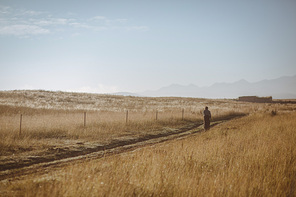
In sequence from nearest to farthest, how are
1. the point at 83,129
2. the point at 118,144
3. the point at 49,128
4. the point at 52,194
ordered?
the point at 52,194 < the point at 118,144 < the point at 49,128 < the point at 83,129

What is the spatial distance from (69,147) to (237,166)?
28.5 ft

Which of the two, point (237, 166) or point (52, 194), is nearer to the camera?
point (52, 194)

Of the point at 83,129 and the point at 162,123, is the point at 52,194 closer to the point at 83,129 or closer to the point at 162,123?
the point at 83,129

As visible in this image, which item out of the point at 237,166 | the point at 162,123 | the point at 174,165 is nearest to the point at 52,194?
the point at 174,165

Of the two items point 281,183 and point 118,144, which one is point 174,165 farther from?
point 118,144

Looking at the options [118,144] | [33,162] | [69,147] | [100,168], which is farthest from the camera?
[118,144]

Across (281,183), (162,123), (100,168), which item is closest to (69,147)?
(100,168)

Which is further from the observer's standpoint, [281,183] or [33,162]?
[33,162]

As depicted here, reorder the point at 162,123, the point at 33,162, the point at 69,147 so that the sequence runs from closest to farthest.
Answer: the point at 33,162 < the point at 69,147 < the point at 162,123

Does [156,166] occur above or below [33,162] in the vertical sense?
above

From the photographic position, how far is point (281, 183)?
503cm

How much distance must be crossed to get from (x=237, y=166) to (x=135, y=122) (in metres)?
13.8

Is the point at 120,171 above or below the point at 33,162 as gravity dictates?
above

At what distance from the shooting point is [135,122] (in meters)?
19.4
